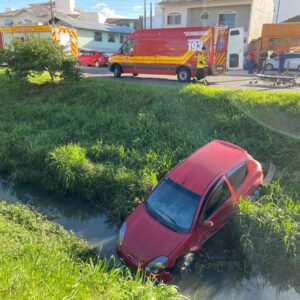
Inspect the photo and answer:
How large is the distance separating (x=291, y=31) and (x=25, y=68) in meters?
24.2

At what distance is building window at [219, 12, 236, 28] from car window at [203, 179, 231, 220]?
28.2m

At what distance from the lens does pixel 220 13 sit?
2998cm

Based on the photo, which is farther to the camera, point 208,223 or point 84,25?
point 84,25

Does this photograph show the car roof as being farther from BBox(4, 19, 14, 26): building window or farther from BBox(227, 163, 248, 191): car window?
BBox(4, 19, 14, 26): building window

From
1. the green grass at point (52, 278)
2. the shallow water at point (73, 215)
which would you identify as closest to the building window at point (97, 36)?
the shallow water at point (73, 215)

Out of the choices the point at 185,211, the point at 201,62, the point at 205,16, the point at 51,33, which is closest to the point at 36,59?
the point at 201,62

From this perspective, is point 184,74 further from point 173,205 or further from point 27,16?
point 27,16

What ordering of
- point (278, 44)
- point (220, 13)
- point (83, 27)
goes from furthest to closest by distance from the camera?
point (83, 27) < point (220, 13) < point (278, 44)

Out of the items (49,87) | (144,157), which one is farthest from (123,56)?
(144,157)

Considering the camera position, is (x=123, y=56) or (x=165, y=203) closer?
(x=165, y=203)

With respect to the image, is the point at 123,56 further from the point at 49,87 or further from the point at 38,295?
the point at 38,295

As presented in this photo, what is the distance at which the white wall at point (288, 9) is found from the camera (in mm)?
41219

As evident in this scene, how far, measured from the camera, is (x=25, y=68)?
12.8m

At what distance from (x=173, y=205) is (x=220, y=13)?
96.6 feet
